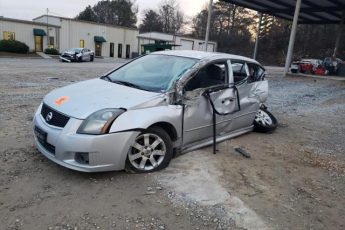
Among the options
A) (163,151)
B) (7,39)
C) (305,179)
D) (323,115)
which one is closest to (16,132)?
(163,151)

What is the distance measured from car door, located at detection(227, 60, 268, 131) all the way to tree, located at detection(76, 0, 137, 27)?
73.1m

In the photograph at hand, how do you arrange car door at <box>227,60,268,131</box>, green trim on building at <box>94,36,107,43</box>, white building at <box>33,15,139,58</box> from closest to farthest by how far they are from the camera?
car door at <box>227,60,268,131</box> → white building at <box>33,15,139,58</box> → green trim on building at <box>94,36,107,43</box>

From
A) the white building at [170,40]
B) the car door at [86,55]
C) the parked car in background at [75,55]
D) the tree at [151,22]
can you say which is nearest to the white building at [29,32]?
the car door at [86,55]

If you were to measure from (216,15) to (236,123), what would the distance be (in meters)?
69.1

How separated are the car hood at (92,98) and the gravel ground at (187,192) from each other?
0.77m

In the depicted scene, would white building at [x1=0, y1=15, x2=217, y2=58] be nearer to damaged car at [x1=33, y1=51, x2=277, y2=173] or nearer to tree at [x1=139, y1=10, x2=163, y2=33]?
tree at [x1=139, y1=10, x2=163, y2=33]

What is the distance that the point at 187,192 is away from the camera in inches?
149

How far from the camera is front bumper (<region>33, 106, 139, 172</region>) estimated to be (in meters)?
3.64

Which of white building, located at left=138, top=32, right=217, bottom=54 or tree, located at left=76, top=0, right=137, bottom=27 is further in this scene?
tree, located at left=76, top=0, right=137, bottom=27

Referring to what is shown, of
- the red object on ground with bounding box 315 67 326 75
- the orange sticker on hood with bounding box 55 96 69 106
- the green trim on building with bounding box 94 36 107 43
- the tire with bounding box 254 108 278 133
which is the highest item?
the orange sticker on hood with bounding box 55 96 69 106

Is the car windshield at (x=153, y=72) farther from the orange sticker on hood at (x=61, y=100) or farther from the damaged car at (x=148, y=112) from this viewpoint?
the orange sticker on hood at (x=61, y=100)

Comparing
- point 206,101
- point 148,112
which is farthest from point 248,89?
point 148,112

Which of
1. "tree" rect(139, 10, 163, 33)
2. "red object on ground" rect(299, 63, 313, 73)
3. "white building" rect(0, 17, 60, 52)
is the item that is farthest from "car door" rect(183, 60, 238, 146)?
"tree" rect(139, 10, 163, 33)

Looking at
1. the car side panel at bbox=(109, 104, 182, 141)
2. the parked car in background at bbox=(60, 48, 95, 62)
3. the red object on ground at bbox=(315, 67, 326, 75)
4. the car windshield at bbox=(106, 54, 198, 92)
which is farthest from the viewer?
the parked car in background at bbox=(60, 48, 95, 62)
